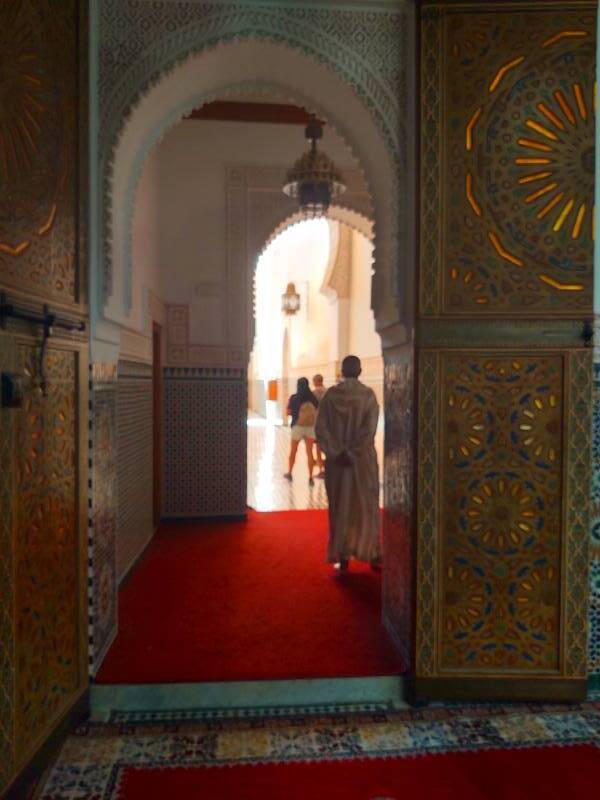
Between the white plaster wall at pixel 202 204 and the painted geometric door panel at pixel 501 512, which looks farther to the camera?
the white plaster wall at pixel 202 204

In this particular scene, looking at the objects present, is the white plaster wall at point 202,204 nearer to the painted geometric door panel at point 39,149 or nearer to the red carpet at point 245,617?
the red carpet at point 245,617

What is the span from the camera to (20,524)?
158 cm

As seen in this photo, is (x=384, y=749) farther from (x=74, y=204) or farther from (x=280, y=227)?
(x=280, y=227)

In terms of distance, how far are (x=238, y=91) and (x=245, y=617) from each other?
1.94 m

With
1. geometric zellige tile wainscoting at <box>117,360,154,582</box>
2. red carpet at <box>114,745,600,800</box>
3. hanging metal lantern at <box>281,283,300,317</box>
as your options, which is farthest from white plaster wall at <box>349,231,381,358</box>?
red carpet at <box>114,745,600,800</box>

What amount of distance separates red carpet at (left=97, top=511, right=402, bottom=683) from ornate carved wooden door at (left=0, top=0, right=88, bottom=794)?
351mm

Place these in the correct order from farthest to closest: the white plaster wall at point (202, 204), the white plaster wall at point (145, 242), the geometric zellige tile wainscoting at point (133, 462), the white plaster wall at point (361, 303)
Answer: the white plaster wall at point (361, 303)
the white plaster wall at point (202, 204)
the white plaster wall at point (145, 242)
the geometric zellige tile wainscoting at point (133, 462)

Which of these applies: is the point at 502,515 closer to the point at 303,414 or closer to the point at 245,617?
the point at 245,617

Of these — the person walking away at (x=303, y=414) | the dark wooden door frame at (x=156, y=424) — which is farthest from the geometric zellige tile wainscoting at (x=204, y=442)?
the person walking away at (x=303, y=414)

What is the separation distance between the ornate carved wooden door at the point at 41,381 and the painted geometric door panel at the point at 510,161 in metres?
1.05

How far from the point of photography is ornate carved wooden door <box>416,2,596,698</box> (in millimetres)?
2025

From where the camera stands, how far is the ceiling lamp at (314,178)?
3.75 meters

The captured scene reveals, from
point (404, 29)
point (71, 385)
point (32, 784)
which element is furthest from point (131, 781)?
point (404, 29)

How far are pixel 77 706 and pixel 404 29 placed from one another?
7.49 ft
